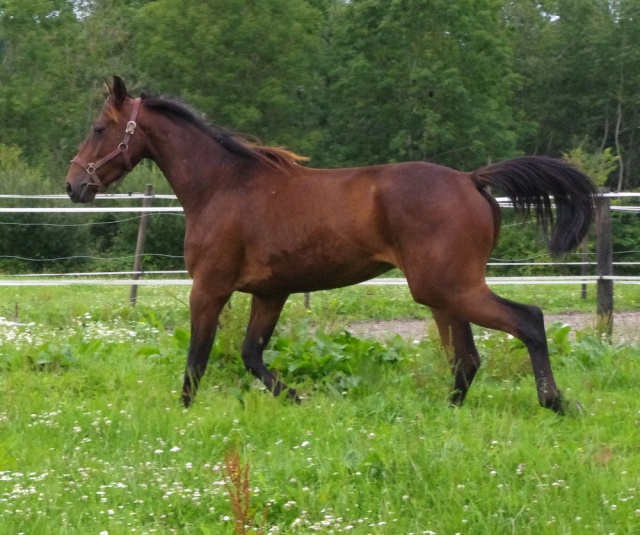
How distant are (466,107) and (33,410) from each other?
120 feet

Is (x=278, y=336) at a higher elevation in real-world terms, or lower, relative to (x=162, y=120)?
lower

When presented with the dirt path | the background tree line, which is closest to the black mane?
the dirt path

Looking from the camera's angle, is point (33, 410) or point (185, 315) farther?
point (185, 315)

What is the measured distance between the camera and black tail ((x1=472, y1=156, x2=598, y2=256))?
20.2 ft

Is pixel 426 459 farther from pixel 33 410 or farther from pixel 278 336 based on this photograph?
pixel 278 336

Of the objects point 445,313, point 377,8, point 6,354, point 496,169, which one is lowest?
point 6,354

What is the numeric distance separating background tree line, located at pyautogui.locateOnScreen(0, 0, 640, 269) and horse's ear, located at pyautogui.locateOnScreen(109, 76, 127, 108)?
30.3m

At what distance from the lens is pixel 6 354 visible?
7141 millimetres

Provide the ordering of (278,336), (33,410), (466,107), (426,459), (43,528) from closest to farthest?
1. (43,528)
2. (426,459)
3. (33,410)
4. (278,336)
5. (466,107)

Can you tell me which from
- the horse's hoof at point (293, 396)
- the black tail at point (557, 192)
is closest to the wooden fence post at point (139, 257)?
the horse's hoof at point (293, 396)

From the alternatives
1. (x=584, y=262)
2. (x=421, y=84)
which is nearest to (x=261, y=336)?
(x=584, y=262)

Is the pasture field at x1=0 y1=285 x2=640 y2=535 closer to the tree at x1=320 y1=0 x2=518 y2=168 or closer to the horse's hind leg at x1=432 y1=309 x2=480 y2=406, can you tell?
the horse's hind leg at x1=432 y1=309 x2=480 y2=406

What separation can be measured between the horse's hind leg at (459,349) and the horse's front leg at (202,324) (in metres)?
1.47

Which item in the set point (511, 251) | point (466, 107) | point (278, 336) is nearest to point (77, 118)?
point (466, 107)
